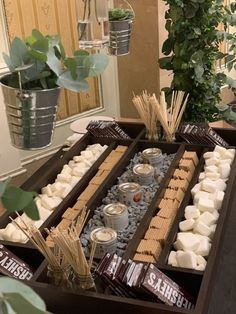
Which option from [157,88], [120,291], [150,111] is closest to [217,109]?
[150,111]

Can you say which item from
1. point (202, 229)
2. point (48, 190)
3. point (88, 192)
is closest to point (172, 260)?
point (202, 229)

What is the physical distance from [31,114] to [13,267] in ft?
1.57

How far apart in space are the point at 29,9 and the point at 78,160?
1.73 meters

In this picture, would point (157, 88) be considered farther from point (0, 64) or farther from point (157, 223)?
point (157, 223)

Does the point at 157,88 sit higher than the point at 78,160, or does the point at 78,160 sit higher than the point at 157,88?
the point at 78,160

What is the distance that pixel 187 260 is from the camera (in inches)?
49.2

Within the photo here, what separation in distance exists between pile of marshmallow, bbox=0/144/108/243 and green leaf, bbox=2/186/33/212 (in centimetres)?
71

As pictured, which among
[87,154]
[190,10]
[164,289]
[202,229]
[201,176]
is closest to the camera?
[164,289]

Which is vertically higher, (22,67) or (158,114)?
(22,67)

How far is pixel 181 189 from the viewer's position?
1.66 metres

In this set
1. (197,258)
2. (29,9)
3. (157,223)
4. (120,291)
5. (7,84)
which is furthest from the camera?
(29,9)

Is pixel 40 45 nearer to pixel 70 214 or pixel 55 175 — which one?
pixel 70 214

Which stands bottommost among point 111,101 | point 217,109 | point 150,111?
point 111,101

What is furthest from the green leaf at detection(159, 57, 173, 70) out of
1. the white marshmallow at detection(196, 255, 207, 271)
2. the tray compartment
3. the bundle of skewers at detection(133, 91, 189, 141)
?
the white marshmallow at detection(196, 255, 207, 271)
